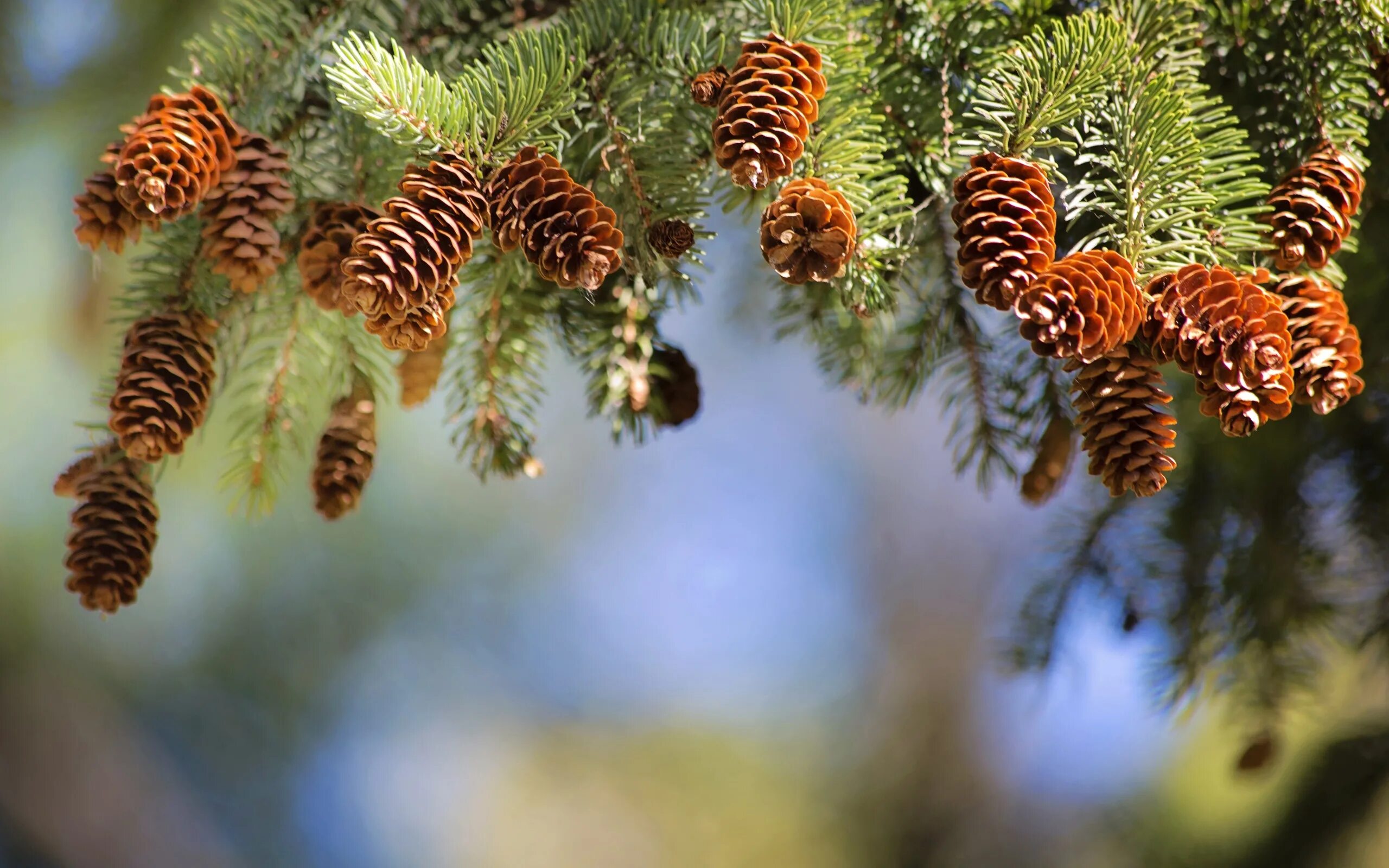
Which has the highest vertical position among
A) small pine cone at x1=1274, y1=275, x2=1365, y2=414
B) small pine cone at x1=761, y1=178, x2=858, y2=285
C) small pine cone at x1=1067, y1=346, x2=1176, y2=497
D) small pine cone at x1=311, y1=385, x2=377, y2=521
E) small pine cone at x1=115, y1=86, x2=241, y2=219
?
small pine cone at x1=115, y1=86, x2=241, y2=219

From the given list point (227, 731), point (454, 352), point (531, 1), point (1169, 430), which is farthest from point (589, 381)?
point (227, 731)

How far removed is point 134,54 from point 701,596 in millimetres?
1406

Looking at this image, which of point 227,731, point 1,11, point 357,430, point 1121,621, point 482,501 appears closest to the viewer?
point 357,430

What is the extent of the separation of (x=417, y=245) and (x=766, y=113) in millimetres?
116

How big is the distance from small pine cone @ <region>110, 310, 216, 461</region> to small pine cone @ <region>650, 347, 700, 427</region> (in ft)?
0.68

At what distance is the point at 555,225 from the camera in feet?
0.98

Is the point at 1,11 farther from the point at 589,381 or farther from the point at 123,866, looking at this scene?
the point at 123,866

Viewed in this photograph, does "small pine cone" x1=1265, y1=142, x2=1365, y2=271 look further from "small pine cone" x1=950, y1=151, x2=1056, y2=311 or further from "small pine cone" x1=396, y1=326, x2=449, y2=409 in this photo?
"small pine cone" x1=396, y1=326, x2=449, y2=409

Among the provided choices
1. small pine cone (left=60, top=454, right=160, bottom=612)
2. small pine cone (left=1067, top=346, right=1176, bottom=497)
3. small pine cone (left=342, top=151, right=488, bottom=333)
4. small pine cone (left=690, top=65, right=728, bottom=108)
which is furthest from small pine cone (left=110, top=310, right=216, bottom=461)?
small pine cone (left=1067, top=346, right=1176, bottom=497)

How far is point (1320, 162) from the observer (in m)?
0.37

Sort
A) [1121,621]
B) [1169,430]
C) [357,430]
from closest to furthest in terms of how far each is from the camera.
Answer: [1169,430]
[357,430]
[1121,621]

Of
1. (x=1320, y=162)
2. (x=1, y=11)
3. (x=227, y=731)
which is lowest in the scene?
(x=1320, y=162)

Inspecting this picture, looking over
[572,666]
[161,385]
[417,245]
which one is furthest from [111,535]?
[572,666]

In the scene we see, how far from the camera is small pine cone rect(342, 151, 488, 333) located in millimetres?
289
